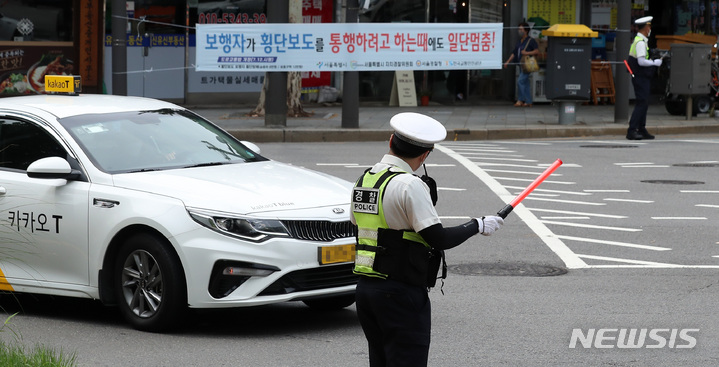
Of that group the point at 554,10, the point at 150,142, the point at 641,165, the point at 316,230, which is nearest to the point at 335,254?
the point at 316,230

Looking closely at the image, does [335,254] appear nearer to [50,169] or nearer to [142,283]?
[142,283]

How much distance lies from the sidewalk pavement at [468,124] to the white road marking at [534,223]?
3952 millimetres

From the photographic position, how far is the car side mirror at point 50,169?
24.2ft

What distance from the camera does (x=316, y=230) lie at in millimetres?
7051

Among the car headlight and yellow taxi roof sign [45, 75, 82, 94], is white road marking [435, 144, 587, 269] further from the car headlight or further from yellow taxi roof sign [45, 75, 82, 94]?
yellow taxi roof sign [45, 75, 82, 94]

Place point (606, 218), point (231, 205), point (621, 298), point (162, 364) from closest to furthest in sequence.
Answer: point (162, 364) → point (231, 205) → point (621, 298) → point (606, 218)

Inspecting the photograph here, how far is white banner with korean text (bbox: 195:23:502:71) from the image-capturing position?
20.7m

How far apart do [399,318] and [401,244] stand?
0.30m

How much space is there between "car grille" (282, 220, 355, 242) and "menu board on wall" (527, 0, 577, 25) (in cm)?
2099

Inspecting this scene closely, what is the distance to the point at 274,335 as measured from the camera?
→ 7.24 meters

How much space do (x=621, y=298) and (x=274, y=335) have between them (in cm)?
259

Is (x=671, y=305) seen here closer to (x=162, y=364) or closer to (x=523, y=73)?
(x=162, y=364)

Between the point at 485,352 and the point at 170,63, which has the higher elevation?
the point at 170,63

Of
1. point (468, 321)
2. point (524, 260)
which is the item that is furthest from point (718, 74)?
point (468, 321)
